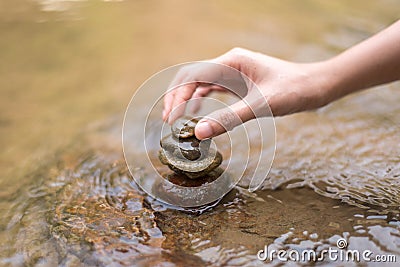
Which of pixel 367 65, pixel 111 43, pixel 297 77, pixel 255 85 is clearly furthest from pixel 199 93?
pixel 111 43

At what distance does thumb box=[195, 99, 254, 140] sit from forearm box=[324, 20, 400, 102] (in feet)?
1.95

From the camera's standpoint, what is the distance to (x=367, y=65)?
9.08 ft

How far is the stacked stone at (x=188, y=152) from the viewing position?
106 inches

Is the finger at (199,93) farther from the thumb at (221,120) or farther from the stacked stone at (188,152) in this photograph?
the thumb at (221,120)

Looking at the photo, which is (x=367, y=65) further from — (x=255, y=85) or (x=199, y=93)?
(x=199, y=93)

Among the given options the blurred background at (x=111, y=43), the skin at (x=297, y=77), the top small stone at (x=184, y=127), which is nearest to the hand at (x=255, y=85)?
the skin at (x=297, y=77)

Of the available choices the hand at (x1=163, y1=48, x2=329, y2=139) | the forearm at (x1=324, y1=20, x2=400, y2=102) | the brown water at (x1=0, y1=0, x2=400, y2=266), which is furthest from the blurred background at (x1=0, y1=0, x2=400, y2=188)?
the forearm at (x1=324, y1=20, x2=400, y2=102)

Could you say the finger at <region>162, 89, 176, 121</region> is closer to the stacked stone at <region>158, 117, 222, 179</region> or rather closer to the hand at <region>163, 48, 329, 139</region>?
the hand at <region>163, 48, 329, 139</region>

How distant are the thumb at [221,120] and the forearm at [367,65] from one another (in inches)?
23.4

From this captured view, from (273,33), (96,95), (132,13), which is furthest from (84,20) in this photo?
(273,33)

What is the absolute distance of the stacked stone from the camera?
2.69 m

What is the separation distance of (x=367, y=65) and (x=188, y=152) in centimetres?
112

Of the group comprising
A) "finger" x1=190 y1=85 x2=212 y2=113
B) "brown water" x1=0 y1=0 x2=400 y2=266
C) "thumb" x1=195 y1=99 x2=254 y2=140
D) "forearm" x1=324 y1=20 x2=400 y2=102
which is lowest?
"brown water" x1=0 y1=0 x2=400 y2=266

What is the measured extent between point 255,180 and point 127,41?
8.79 feet
